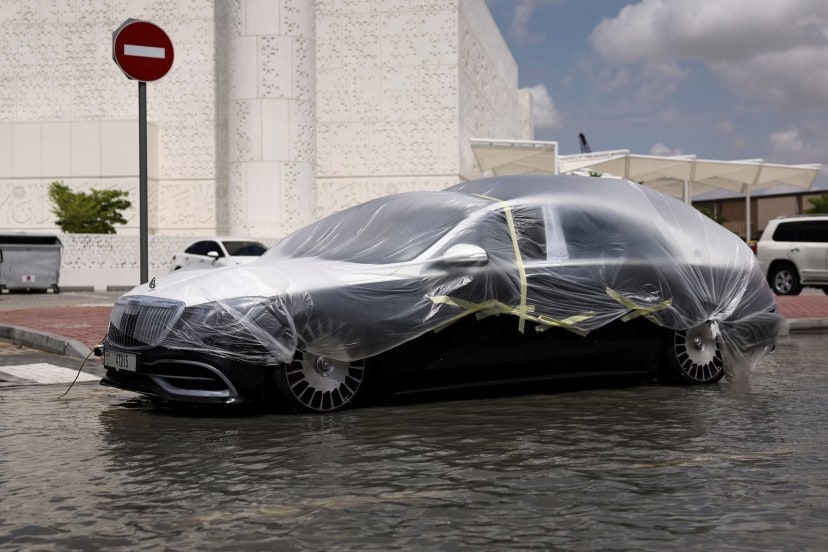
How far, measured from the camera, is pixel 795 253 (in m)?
24.4

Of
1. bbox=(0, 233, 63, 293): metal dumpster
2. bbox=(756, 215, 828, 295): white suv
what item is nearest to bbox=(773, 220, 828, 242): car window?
bbox=(756, 215, 828, 295): white suv

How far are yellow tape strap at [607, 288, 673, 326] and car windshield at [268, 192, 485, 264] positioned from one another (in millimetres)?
1230

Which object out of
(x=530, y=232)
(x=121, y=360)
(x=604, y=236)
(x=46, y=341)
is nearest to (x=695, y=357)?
(x=604, y=236)

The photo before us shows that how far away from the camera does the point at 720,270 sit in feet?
29.8

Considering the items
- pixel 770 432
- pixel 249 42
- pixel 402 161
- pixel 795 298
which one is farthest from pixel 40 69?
pixel 770 432

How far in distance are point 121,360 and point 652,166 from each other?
43.0 metres

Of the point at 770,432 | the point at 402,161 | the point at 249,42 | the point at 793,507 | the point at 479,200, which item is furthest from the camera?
the point at 402,161

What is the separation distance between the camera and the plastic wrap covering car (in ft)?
23.5

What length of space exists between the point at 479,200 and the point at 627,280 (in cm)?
127

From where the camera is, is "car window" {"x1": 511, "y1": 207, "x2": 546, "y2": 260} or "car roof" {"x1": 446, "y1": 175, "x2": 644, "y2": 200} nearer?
"car window" {"x1": 511, "y1": 207, "x2": 546, "y2": 260}

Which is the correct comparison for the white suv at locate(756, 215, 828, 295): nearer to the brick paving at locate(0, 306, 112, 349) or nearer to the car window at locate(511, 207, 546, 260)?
the brick paving at locate(0, 306, 112, 349)

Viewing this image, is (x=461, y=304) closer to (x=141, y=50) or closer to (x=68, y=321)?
(x=141, y=50)

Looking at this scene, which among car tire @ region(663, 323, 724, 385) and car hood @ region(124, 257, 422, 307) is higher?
car hood @ region(124, 257, 422, 307)

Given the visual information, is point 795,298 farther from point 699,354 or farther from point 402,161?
point 402,161
